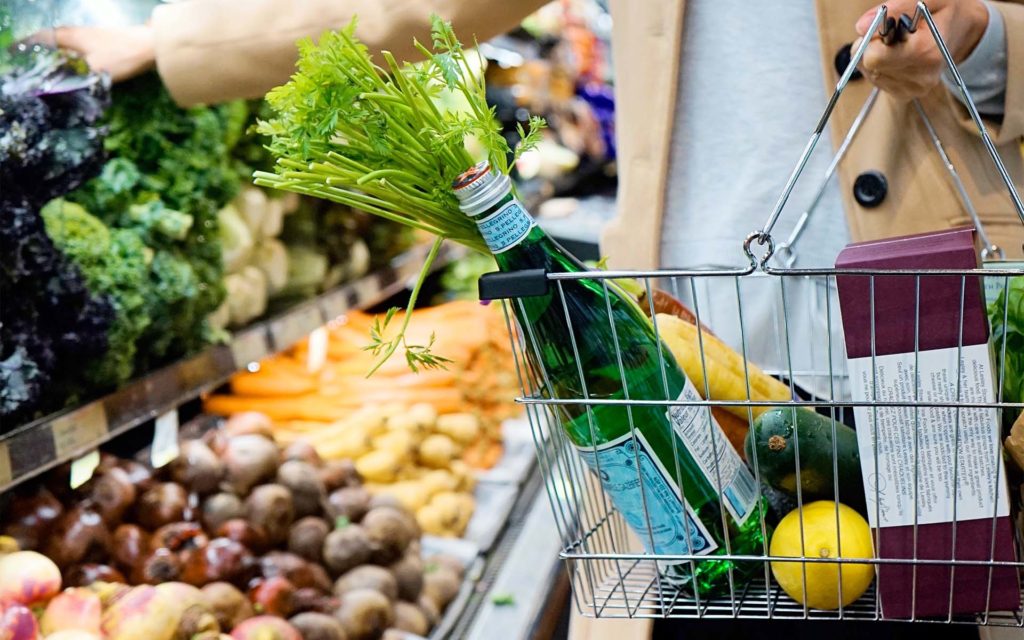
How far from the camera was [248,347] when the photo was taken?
1.94 meters

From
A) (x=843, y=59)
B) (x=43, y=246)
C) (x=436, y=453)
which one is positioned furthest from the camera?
(x=436, y=453)

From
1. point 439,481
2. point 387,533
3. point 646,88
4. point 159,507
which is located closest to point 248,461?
point 159,507

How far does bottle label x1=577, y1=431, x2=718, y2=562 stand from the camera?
2.63ft

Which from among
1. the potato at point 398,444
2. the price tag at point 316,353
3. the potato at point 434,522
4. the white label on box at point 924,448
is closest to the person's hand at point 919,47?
the white label on box at point 924,448

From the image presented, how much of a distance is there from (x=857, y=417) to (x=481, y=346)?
215cm

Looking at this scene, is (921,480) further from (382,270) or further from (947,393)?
(382,270)

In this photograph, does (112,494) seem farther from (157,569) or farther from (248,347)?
(248,347)

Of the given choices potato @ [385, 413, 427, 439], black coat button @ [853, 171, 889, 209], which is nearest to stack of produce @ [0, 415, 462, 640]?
potato @ [385, 413, 427, 439]

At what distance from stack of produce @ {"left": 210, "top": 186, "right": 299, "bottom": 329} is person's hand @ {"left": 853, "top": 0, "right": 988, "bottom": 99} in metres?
1.37

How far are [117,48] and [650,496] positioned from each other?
3.87 ft

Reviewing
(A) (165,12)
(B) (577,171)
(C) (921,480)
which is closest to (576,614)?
(C) (921,480)

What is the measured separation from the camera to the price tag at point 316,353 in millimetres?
2684

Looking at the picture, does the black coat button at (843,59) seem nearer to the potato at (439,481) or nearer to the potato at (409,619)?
the potato at (409,619)

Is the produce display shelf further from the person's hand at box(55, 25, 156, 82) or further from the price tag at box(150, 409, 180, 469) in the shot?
the person's hand at box(55, 25, 156, 82)
